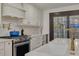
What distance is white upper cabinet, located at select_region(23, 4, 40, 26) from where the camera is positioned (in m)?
4.10

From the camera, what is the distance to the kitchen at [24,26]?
2.76 meters

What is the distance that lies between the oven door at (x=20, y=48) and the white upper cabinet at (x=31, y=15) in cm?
111

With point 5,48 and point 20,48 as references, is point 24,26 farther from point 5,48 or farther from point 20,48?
point 5,48

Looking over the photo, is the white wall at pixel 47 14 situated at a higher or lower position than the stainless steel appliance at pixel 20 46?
higher

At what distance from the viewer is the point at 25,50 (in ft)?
10.6

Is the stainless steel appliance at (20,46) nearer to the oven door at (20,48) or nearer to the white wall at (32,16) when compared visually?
the oven door at (20,48)

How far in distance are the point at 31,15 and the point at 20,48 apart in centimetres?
174

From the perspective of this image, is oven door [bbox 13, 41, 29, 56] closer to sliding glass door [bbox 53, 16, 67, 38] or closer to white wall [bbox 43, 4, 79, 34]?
sliding glass door [bbox 53, 16, 67, 38]

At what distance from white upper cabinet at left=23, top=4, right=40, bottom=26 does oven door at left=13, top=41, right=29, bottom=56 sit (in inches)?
43.7

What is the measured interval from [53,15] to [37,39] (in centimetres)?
123

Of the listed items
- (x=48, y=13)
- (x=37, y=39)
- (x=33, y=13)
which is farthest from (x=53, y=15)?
(x=37, y=39)

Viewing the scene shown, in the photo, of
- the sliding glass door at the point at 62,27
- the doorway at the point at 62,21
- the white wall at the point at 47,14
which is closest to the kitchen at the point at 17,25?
the white wall at the point at 47,14

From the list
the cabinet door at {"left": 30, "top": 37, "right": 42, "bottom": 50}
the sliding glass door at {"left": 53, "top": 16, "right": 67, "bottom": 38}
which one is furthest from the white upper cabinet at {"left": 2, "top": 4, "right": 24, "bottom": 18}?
the sliding glass door at {"left": 53, "top": 16, "right": 67, "bottom": 38}

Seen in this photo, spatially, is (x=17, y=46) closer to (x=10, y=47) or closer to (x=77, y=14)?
(x=10, y=47)
